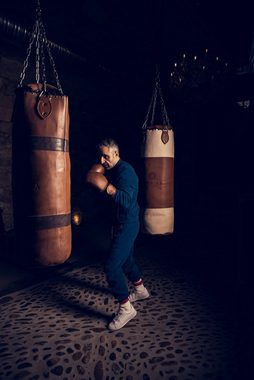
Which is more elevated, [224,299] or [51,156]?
[51,156]

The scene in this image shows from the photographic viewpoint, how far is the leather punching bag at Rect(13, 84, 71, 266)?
2.18m

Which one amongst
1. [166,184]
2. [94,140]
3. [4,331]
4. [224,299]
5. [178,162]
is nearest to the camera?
[4,331]

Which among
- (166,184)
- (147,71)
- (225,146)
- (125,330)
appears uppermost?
(147,71)

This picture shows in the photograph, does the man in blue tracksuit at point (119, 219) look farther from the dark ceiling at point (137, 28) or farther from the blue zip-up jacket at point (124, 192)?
the dark ceiling at point (137, 28)

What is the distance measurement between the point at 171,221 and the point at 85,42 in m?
4.50

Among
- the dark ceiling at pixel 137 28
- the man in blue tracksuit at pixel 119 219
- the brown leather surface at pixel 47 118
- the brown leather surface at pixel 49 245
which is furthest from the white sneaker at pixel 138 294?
the dark ceiling at pixel 137 28

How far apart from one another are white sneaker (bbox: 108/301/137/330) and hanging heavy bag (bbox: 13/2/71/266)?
2.76ft

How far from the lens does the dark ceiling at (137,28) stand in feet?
16.5

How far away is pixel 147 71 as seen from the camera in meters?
6.54

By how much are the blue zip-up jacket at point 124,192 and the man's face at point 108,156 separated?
4 centimetres

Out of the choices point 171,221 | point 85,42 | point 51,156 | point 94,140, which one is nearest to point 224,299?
point 171,221

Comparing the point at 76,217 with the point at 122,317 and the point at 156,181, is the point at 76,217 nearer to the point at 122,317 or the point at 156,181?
the point at 156,181

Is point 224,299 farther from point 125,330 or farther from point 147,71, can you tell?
point 147,71

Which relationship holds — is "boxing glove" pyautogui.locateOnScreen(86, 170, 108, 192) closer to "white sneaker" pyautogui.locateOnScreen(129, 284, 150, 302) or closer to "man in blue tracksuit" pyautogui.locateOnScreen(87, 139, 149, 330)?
"man in blue tracksuit" pyautogui.locateOnScreen(87, 139, 149, 330)
